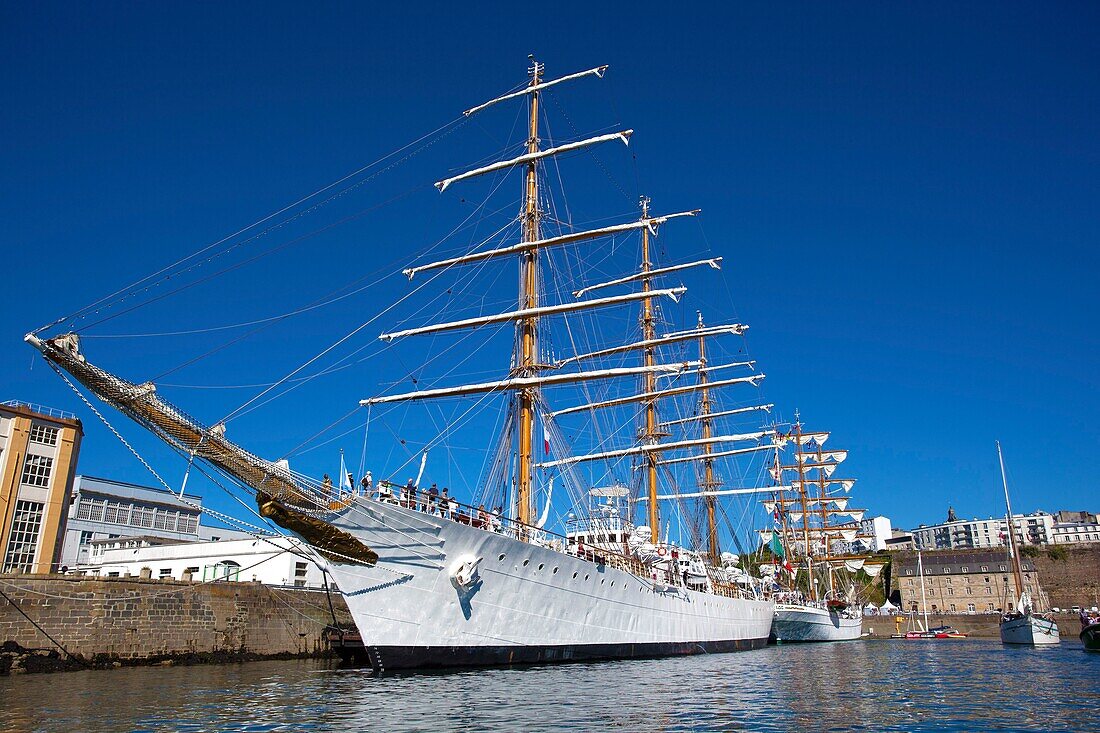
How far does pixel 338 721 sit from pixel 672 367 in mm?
21813

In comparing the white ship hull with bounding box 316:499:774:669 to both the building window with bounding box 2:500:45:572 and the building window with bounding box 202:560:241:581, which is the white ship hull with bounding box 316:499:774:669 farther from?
the building window with bounding box 2:500:45:572

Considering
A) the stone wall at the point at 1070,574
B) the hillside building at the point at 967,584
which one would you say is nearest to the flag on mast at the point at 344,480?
the hillside building at the point at 967,584

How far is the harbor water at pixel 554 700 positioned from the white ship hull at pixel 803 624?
90.8 ft

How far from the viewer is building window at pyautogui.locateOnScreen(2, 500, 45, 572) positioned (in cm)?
3131

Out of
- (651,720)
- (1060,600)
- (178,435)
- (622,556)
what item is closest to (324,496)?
(178,435)

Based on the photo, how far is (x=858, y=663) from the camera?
1254 inches

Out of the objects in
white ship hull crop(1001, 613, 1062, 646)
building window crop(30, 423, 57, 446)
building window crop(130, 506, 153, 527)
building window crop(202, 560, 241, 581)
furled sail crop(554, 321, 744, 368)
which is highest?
furled sail crop(554, 321, 744, 368)

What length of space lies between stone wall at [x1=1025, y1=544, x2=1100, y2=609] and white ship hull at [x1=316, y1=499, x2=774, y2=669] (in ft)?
227

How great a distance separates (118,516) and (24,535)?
20.3 m

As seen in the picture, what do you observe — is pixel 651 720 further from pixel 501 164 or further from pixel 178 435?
pixel 501 164

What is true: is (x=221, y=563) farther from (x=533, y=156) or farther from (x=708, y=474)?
(x=708, y=474)

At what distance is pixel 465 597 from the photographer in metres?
21.9

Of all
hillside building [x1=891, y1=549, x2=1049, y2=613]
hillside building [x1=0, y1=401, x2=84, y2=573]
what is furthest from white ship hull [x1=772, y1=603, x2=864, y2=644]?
hillside building [x1=0, y1=401, x2=84, y2=573]

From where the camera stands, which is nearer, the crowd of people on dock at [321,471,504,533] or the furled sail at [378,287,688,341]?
the crowd of people on dock at [321,471,504,533]
